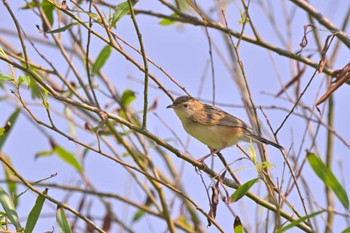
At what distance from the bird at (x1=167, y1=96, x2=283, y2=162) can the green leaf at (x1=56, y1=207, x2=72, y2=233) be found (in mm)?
2150

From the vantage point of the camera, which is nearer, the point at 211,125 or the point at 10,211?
the point at 10,211

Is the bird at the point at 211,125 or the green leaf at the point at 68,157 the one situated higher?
the bird at the point at 211,125

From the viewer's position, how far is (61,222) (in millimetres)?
2941

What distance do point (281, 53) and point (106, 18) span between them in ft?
4.73

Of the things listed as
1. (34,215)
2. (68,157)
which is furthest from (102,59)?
(34,215)

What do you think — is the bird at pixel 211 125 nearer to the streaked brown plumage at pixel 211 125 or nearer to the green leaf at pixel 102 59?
the streaked brown plumage at pixel 211 125

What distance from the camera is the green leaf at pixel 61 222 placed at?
2928 millimetres

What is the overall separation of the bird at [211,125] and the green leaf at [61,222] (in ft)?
7.05

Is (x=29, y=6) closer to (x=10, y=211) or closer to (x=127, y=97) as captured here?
(x=127, y=97)

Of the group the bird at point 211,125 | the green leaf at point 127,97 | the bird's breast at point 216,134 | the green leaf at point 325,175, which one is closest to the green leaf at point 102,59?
the green leaf at point 127,97

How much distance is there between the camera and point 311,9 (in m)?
4.30

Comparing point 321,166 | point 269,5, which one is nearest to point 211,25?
point 269,5

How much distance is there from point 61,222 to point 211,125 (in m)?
2.44

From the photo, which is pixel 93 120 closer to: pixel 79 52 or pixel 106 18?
pixel 79 52
